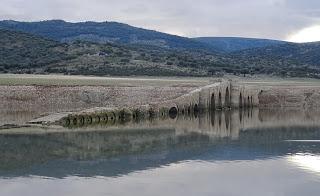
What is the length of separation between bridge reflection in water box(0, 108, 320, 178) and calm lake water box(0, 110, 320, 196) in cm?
4

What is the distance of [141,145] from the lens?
109 ft

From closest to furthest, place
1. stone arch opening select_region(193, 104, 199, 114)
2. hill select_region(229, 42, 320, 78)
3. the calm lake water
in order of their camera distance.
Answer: the calm lake water
stone arch opening select_region(193, 104, 199, 114)
hill select_region(229, 42, 320, 78)

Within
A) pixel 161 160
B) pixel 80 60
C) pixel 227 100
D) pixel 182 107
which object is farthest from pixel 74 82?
pixel 80 60

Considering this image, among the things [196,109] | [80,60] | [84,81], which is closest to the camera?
[196,109]

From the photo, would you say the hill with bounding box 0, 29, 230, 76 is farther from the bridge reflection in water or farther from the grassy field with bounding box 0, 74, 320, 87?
the bridge reflection in water

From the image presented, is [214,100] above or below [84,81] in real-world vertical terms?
below

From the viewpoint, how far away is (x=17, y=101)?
183 feet

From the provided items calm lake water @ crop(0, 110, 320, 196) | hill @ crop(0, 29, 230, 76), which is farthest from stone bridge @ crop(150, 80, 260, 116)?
hill @ crop(0, 29, 230, 76)

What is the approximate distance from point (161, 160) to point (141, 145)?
513 centimetres

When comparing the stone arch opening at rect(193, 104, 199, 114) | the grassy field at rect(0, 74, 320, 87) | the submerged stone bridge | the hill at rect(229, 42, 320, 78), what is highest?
the hill at rect(229, 42, 320, 78)

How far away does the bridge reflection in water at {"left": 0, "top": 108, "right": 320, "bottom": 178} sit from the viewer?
26625 millimetres

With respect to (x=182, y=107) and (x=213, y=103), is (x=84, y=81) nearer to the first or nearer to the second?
(x=213, y=103)

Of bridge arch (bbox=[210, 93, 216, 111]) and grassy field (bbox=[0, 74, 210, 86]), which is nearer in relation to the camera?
bridge arch (bbox=[210, 93, 216, 111])

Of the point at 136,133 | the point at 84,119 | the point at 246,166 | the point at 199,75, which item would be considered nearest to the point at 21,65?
the point at 199,75
